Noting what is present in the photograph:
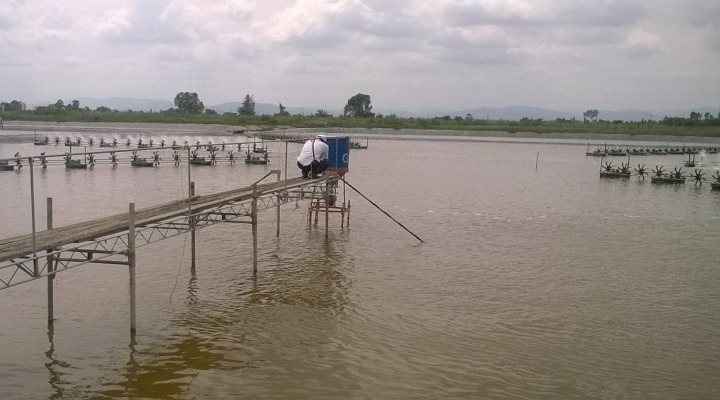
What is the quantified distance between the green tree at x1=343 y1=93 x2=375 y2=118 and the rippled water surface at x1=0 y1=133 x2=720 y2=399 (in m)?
97.7

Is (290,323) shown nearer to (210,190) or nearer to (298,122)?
(210,190)

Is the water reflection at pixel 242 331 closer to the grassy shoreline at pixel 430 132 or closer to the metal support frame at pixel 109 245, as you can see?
the metal support frame at pixel 109 245

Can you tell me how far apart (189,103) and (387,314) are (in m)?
117

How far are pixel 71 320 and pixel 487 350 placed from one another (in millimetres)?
6668

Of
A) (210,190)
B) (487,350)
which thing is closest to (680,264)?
(487,350)

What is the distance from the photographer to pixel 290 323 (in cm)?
1081

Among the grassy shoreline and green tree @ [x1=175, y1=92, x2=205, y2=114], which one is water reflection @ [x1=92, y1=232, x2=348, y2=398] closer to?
the grassy shoreline

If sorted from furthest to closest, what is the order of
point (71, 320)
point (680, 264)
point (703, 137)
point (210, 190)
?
point (703, 137)
point (210, 190)
point (680, 264)
point (71, 320)

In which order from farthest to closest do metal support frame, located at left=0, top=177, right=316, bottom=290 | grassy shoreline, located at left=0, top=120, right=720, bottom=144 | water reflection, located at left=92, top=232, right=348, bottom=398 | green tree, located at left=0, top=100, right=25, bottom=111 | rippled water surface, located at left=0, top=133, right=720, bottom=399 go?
green tree, located at left=0, top=100, right=25, bottom=111
grassy shoreline, located at left=0, top=120, right=720, bottom=144
metal support frame, located at left=0, top=177, right=316, bottom=290
rippled water surface, located at left=0, top=133, right=720, bottom=399
water reflection, located at left=92, top=232, right=348, bottom=398

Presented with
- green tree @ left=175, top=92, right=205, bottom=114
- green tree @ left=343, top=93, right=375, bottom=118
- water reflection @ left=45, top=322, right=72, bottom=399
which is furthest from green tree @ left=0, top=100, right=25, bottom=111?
water reflection @ left=45, top=322, right=72, bottom=399

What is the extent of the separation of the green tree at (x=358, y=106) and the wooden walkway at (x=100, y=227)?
105512mm

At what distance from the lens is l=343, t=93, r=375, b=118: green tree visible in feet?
390

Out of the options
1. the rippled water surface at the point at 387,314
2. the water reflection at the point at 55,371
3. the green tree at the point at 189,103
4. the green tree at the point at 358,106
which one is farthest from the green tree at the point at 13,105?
the water reflection at the point at 55,371

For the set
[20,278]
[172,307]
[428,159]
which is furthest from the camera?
[428,159]
